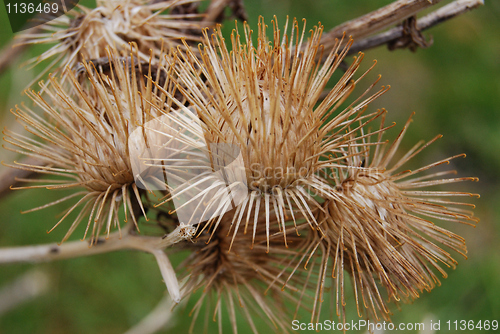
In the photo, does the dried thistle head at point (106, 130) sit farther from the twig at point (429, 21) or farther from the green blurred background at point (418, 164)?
the green blurred background at point (418, 164)

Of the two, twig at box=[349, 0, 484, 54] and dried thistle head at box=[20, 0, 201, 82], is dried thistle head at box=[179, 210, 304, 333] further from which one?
twig at box=[349, 0, 484, 54]

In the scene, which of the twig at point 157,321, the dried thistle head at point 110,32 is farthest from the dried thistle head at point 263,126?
the twig at point 157,321

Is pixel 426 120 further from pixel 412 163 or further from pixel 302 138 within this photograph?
pixel 302 138

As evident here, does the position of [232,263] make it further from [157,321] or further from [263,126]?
[157,321]

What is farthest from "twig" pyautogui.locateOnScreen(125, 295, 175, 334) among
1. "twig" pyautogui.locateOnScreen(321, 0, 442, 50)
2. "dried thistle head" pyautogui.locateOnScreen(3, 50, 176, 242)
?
"twig" pyautogui.locateOnScreen(321, 0, 442, 50)

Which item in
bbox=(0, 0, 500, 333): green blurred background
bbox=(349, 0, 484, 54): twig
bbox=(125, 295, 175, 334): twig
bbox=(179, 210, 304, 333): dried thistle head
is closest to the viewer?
bbox=(179, 210, 304, 333): dried thistle head

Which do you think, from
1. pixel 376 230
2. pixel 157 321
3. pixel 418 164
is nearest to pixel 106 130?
pixel 376 230
